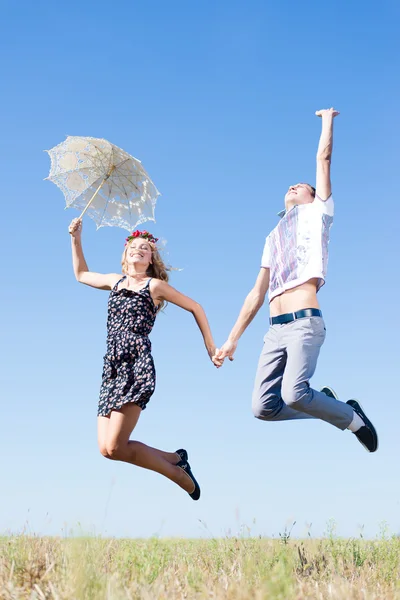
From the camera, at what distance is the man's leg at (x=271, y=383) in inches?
285

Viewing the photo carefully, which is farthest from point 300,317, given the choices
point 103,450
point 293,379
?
point 103,450

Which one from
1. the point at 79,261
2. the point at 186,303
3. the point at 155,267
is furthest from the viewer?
the point at 79,261

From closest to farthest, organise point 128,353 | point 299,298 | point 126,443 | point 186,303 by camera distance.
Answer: point 299,298, point 126,443, point 128,353, point 186,303

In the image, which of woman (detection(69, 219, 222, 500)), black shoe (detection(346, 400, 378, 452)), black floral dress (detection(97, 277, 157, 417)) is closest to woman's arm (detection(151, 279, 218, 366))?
woman (detection(69, 219, 222, 500))

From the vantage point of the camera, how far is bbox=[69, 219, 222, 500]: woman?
7145mm

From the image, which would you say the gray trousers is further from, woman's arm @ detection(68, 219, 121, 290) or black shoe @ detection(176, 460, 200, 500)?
woman's arm @ detection(68, 219, 121, 290)

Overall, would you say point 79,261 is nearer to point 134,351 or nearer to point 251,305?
point 134,351

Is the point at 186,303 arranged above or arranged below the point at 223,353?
above

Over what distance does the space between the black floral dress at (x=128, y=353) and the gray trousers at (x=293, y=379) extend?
4.01 ft

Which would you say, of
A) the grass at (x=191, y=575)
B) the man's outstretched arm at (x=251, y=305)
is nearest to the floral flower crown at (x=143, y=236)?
the man's outstretched arm at (x=251, y=305)

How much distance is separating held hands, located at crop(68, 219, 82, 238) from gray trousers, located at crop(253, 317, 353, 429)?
9.22 ft

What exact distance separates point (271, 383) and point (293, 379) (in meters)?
0.46

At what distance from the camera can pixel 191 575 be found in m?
4.44

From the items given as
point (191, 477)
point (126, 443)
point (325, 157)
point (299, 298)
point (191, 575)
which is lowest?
point (191, 575)
